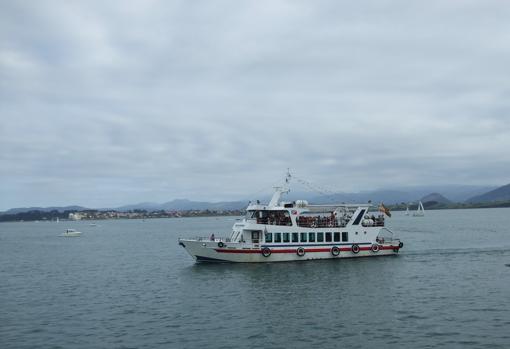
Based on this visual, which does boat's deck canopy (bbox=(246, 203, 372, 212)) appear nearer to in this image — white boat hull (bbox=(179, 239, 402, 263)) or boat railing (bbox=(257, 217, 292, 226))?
boat railing (bbox=(257, 217, 292, 226))

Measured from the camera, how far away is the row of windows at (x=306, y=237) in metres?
57.9

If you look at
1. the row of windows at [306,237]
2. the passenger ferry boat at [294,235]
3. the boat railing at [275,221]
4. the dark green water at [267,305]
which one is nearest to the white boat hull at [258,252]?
the passenger ferry boat at [294,235]

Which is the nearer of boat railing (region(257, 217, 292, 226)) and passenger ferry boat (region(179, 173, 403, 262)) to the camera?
passenger ferry boat (region(179, 173, 403, 262))

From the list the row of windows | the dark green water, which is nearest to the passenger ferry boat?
the row of windows

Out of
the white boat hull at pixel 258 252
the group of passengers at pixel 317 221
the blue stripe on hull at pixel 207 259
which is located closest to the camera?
the white boat hull at pixel 258 252

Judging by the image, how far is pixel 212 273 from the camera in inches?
2105

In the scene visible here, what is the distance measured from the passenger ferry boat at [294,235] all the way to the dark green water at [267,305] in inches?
60.9

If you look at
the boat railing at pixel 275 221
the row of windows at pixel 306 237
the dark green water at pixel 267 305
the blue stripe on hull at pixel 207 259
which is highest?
the boat railing at pixel 275 221

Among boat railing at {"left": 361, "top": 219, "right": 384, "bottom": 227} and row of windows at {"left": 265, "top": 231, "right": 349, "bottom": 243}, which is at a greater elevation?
boat railing at {"left": 361, "top": 219, "right": 384, "bottom": 227}

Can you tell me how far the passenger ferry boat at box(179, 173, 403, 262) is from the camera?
188ft

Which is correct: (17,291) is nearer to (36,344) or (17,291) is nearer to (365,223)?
(36,344)

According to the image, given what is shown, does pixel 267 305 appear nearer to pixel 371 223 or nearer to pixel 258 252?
pixel 258 252

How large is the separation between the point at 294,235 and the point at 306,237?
163 cm

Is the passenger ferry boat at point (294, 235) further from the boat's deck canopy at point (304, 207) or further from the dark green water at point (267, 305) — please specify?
the dark green water at point (267, 305)
